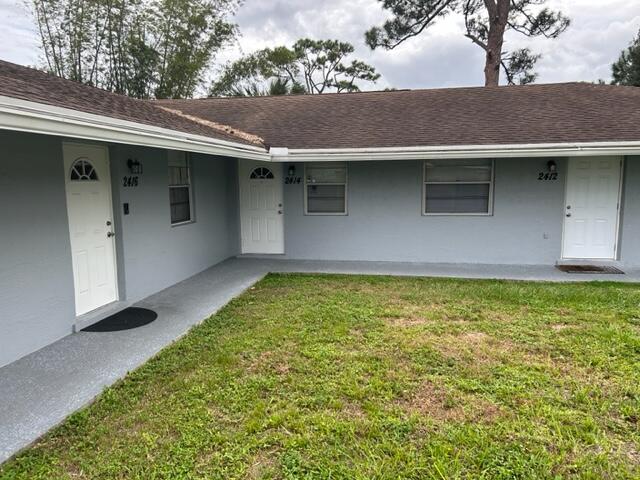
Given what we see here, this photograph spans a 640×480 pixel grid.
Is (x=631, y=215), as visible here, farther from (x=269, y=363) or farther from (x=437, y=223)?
(x=269, y=363)

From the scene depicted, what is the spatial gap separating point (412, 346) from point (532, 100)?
774 centimetres

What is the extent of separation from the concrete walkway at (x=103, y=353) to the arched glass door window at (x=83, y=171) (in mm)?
1833

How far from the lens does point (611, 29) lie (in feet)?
63.2

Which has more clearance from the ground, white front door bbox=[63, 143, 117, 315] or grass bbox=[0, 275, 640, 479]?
white front door bbox=[63, 143, 117, 315]

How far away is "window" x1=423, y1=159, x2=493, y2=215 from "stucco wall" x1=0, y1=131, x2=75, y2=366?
21.0ft

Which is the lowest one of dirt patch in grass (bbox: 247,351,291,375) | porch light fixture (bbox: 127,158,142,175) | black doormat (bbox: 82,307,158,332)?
dirt patch in grass (bbox: 247,351,291,375)

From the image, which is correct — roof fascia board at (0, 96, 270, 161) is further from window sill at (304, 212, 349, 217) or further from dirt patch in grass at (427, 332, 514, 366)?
dirt patch in grass at (427, 332, 514, 366)

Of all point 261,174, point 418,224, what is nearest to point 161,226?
→ point 261,174

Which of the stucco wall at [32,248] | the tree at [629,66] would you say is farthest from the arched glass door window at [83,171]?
the tree at [629,66]

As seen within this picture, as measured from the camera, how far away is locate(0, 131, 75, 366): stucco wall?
401cm

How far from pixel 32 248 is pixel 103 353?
127 cm

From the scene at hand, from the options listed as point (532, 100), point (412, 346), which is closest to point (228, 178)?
point (412, 346)

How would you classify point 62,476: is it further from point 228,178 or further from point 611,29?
point 611,29

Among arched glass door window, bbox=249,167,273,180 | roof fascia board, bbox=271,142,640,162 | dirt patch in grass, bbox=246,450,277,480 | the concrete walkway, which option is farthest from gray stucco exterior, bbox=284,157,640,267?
Answer: dirt patch in grass, bbox=246,450,277,480
